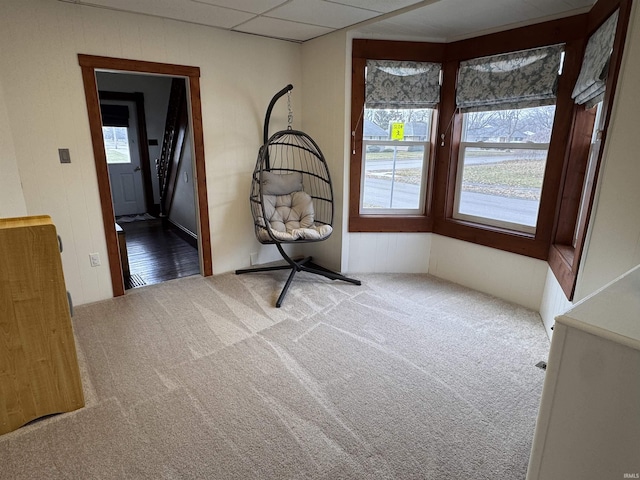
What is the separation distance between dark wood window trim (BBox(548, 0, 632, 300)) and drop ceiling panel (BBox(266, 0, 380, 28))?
162 centimetres

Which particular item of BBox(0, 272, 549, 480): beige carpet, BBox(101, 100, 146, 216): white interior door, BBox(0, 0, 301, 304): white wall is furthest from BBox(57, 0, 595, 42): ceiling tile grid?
BBox(101, 100, 146, 216): white interior door

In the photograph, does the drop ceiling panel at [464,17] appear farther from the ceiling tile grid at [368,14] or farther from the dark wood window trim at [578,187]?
the dark wood window trim at [578,187]

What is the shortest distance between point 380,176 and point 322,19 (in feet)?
4.93

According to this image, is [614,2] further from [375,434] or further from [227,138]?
[227,138]

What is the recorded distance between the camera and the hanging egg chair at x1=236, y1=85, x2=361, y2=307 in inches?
135

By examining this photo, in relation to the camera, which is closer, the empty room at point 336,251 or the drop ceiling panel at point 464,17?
the empty room at point 336,251

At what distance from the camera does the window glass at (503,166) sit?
305 centimetres

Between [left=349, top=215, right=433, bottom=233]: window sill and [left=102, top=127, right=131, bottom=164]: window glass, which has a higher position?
[left=102, top=127, right=131, bottom=164]: window glass

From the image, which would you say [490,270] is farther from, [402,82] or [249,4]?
[249,4]

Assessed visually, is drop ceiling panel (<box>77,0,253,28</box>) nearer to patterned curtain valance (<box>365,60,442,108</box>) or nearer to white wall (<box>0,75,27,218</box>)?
white wall (<box>0,75,27,218</box>)

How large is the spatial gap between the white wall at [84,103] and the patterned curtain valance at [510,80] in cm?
174

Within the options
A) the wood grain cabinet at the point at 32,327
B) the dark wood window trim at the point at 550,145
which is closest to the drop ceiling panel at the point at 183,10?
the dark wood window trim at the point at 550,145

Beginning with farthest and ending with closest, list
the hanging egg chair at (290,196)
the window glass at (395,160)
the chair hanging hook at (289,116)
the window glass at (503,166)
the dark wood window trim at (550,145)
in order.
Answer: the chair hanging hook at (289,116) < the window glass at (395,160) < the hanging egg chair at (290,196) < the window glass at (503,166) < the dark wood window trim at (550,145)

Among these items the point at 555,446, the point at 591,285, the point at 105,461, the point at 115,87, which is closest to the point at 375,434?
the point at 555,446
